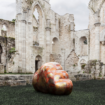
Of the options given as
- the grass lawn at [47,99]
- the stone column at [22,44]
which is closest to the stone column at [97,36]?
the stone column at [22,44]

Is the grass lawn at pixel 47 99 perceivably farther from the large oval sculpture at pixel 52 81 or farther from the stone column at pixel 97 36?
the stone column at pixel 97 36

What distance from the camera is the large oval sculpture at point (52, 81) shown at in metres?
4.99

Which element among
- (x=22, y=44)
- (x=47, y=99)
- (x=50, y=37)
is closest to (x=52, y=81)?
(x=47, y=99)

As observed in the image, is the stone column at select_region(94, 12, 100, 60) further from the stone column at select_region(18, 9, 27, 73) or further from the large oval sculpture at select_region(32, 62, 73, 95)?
the large oval sculpture at select_region(32, 62, 73, 95)

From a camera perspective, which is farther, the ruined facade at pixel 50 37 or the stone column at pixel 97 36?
the stone column at pixel 97 36

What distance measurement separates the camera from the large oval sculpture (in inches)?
197

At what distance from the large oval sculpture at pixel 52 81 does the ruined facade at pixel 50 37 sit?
306 inches

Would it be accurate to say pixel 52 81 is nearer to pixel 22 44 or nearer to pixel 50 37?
pixel 22 44

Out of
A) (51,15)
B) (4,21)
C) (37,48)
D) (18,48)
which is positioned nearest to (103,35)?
(51,15)

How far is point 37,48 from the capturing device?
1808 centimetres

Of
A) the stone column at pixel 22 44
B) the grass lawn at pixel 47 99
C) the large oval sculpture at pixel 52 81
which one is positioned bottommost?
the grass lawn at pixel 47 99

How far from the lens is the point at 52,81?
5.07 m

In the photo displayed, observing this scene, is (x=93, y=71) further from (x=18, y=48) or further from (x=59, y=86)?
(x=59, y=86)

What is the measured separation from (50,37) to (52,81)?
598 inches
